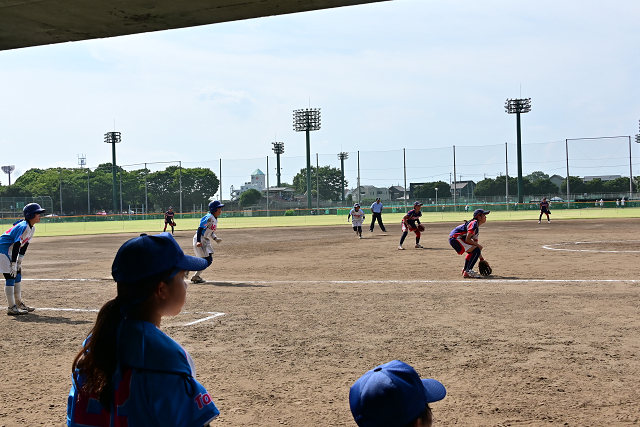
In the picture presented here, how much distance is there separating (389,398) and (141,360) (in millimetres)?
903

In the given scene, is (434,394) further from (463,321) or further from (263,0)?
(463,321)

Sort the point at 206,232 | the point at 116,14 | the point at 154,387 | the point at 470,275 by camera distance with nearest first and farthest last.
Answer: the point at 154,387 → the point at 116,14 → the point at 470,275 → the point at 206,232

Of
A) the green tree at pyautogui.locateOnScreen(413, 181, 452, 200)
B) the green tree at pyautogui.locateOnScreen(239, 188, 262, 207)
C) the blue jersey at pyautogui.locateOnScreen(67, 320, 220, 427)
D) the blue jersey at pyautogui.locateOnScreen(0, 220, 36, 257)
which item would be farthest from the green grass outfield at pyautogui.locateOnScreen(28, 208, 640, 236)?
the blue jersey at pyautogui.locateOnScreen(67, 320, 220, 427)

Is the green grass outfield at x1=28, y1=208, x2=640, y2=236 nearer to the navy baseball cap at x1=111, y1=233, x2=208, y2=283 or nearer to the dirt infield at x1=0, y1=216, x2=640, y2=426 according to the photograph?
the dirt infield at x1=0, y1=216, x2=640, y2=426

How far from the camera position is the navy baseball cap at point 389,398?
2.07 meters

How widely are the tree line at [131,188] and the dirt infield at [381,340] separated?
179 feet

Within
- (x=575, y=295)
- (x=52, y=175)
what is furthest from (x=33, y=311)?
(x=52, y=175)

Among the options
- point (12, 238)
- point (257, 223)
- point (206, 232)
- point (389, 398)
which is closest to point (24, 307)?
point (12, 238)

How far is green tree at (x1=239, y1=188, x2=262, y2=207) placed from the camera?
7538 cm

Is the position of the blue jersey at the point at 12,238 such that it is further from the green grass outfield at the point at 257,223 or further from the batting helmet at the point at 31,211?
the green grass outfield at the point at 257,223

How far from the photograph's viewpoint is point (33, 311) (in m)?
10.5

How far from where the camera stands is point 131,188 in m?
73.6

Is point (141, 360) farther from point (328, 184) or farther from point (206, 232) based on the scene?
point (328, 184)

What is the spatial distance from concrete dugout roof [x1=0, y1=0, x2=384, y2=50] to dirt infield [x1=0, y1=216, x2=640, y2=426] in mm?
3633
